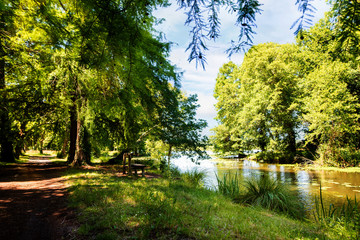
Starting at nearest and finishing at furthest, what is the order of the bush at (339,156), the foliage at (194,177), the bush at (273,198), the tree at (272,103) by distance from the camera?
the bush at (273,198), the foliage at (194,177), the bush at (339,156), the tree at (272,103)

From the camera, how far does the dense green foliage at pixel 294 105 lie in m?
14.0

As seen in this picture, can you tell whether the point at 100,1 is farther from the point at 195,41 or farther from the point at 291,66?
the point at 291,66

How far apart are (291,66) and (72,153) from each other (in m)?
22.4

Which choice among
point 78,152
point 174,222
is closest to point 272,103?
point 78,152

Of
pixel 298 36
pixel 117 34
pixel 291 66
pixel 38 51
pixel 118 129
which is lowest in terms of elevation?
pixel 118 129

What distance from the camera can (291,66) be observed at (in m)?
19.7

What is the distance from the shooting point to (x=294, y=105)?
17641mm

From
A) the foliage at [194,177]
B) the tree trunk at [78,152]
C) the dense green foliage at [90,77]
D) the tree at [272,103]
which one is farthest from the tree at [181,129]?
the tree at [272,103]

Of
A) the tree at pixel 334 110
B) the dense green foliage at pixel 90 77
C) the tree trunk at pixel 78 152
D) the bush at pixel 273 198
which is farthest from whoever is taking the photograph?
the tree at pixel 334 110

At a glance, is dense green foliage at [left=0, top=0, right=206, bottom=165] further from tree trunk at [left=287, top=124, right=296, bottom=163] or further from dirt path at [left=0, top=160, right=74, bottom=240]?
tree trunk at [left=287, top=124, right=296, bottom=163]

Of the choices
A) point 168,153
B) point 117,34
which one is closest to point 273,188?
point 117,34

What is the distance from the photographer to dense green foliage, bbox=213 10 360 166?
549 inches

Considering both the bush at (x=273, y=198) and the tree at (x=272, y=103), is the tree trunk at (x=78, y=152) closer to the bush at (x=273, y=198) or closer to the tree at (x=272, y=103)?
the bush at (x=273, y=198)

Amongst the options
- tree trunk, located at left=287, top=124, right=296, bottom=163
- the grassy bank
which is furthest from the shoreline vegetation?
tree trunk, located at left=287, top=124, right=296, bottom=163
